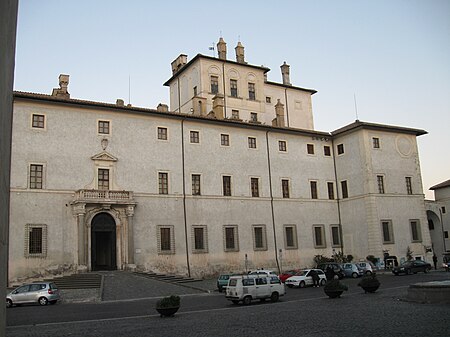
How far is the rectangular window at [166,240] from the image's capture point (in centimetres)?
3700

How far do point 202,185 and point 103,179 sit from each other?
814 cm

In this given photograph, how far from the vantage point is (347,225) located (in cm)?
4619

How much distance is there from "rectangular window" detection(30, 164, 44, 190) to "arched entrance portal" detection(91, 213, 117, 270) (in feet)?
14.5

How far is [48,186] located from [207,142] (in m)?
13.3

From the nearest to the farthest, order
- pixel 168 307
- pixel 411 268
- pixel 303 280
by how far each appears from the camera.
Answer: pixel 168 307
pixel 303 280
pixel 411 268

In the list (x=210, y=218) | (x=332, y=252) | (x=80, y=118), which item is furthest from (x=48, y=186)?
(x=332, y=252)

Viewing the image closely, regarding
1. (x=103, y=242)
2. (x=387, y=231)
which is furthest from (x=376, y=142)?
(x=103, y=242)

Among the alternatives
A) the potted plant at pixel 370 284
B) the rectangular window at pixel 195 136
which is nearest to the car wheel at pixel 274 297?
the potted plant at pixel 370 284

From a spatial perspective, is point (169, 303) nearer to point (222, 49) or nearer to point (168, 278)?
point (168, 278)

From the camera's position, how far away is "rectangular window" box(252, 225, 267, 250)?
4147 cm

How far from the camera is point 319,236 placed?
148 feet

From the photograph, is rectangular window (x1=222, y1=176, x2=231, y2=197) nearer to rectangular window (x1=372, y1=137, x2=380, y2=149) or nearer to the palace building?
the palace building

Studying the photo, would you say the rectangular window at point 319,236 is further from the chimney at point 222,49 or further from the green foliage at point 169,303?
the green foliage at point 169,303

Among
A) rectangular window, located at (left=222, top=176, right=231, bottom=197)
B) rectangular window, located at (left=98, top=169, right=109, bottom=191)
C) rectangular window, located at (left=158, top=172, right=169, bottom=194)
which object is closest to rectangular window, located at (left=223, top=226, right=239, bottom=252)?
rectangular window, located at (left=222, top=176, right=231, bottom=197)
